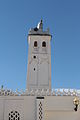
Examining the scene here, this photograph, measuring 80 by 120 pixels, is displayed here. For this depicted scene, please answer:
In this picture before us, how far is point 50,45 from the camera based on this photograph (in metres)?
31.8

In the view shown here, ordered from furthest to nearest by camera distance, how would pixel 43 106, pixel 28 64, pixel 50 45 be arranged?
pixel 50 45
pixel 28 64
pixel 43 106

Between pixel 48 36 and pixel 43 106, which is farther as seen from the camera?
pixel 48 36

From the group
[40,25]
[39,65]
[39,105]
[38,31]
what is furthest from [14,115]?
[40,25]

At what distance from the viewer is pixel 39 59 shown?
30156mm

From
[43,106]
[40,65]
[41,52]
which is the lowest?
[43,106]

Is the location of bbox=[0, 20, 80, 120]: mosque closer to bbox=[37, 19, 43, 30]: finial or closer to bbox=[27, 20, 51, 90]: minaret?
bbox=[27, 20, 51, 90]: minaret

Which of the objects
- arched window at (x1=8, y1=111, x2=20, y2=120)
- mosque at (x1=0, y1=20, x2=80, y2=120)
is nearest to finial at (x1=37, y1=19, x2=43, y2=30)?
mosque at (x1=0, y1=20, x2=80, y2=120)

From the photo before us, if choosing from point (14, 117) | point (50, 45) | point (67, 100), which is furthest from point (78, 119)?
point (50, 45)

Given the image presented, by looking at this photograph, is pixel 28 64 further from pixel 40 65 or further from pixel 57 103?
pixel 57 103

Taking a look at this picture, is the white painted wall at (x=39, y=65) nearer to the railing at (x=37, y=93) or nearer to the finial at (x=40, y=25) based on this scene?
the finial at (x=40, y=25)

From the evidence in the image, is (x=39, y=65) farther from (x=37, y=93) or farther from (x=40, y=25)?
(x=37, y=93)

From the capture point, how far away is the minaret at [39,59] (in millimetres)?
28719

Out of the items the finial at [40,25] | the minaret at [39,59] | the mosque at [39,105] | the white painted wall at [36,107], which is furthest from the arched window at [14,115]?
the finial at [40,25]

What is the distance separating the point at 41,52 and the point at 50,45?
205 cm
